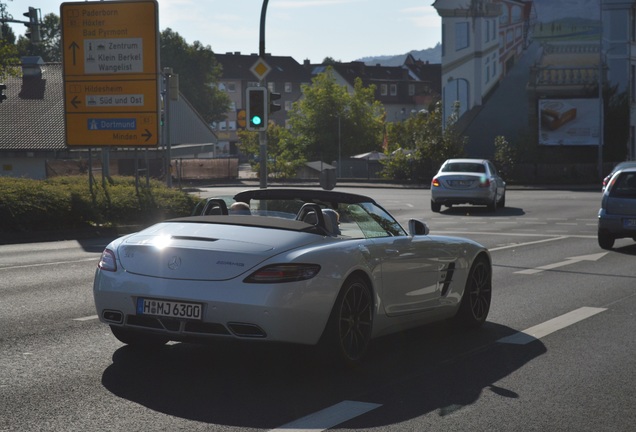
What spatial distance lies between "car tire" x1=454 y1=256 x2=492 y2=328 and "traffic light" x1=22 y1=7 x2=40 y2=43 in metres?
25.9

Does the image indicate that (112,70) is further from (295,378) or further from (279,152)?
(279,152)

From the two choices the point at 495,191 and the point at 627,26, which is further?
the point at 627,26

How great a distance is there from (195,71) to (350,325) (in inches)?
5009

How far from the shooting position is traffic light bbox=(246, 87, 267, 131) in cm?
2322

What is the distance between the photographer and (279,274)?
7.04 meters

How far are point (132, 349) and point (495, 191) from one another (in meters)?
27.9

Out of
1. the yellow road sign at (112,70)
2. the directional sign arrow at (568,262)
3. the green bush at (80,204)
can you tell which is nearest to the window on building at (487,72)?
the green bush at (80,204)

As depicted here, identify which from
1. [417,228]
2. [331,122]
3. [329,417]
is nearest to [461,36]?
[331,122]

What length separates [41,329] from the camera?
9.33 m

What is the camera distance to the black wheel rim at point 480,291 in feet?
31.6

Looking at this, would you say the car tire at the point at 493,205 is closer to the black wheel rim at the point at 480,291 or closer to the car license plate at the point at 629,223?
the car license plate at the point at 629,223

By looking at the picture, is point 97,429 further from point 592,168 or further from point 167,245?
point 592,168

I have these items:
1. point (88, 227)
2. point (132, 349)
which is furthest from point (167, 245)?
point (88, 227)

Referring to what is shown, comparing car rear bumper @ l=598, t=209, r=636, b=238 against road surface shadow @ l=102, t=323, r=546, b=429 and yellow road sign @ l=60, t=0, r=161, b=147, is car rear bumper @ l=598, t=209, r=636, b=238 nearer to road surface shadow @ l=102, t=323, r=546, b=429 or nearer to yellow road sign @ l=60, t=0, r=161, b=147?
road surface shadow @ l=102, t=323, r=546, b=429
